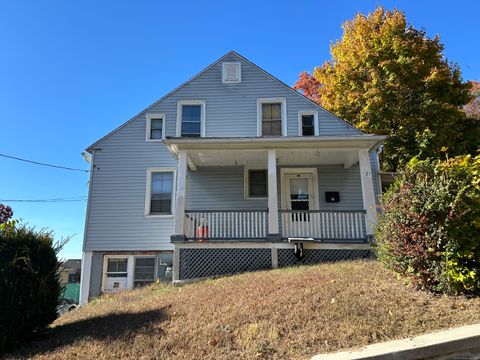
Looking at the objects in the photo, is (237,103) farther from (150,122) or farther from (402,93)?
(402,93)

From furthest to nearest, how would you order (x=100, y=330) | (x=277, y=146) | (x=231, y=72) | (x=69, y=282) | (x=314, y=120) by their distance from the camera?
(x=69, y=282) → (x=231, y=72) → (x=314, y=120) → (x=277, y=146) → (x=100, y=330)

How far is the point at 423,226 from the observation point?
577cm

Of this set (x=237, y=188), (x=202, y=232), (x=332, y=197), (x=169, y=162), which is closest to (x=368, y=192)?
(x=332, y=197)

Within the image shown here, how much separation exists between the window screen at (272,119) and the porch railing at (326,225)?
11.9 ft

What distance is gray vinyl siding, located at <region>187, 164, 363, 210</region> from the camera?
42.0 feet

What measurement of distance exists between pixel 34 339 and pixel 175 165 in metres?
7.72

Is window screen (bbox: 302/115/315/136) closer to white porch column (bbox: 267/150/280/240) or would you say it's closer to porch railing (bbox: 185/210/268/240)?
white porch column (bbox: 267/150/280/240)

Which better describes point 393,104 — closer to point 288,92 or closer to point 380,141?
point 288,92

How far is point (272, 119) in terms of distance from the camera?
1363 centimetres

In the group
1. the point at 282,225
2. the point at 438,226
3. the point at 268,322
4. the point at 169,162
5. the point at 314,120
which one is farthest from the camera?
the point at 314,120

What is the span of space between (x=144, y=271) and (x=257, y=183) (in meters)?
4.70

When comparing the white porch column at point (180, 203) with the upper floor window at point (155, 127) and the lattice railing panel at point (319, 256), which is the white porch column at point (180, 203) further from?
the upper floor window at point (155, 127)

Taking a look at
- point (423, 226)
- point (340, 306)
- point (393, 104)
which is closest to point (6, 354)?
point (340, 306)

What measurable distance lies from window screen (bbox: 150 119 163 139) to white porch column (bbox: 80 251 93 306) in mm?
4423
